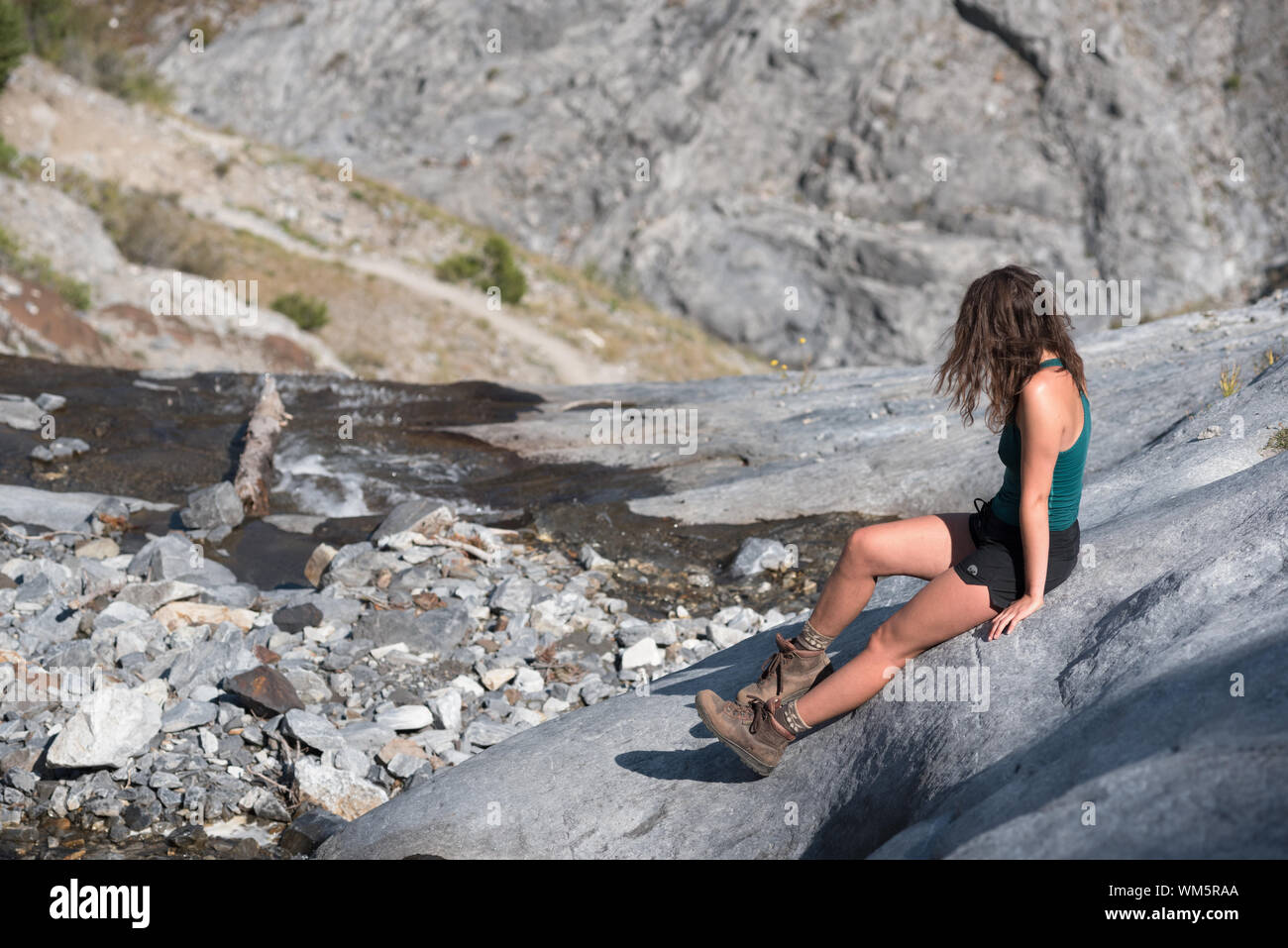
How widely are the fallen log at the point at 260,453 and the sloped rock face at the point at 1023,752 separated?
6855 mm

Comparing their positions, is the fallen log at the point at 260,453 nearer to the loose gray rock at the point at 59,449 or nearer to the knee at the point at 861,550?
the loose gray rock at the point at 59,449

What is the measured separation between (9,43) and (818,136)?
29205 mm

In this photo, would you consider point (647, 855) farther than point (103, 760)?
No

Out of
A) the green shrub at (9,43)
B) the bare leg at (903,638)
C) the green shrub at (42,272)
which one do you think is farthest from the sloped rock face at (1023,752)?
the green shrub at (9,43)

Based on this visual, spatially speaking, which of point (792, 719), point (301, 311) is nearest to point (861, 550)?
point (792, 719)

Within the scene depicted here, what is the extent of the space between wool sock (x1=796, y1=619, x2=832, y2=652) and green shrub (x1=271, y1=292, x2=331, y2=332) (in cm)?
2281

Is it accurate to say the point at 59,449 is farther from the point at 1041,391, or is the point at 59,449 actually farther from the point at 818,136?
the point at 818,136

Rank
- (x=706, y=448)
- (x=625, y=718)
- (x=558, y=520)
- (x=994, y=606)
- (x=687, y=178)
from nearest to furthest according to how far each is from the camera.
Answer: (x=994, y=606) < (x=625, y=718) < (x=558, y=520) < (x=706, y=448) < (x=687, y=178)

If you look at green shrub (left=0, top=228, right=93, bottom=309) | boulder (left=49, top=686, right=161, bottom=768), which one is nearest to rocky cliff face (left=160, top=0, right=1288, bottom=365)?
green shrub (left=0, top=228, right=93, bottom=309)

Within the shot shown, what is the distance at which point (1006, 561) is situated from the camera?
422cm
